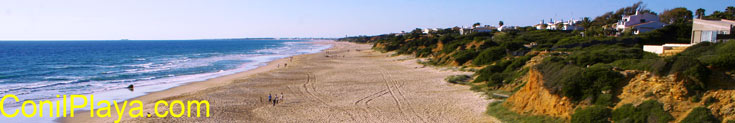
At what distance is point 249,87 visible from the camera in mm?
27797

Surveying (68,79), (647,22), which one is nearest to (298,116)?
(68,79)

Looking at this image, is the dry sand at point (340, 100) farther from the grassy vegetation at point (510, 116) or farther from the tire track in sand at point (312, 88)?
the grassy vegetation at point (510, 116)

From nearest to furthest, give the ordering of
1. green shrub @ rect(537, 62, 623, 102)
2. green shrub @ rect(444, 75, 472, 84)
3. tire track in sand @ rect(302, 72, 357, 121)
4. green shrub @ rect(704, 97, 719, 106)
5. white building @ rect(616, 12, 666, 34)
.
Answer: green shrub @ rect(704, 97, 719, 106) < green shrub @ rect(537, 62, 623, 102) < tire track in sand @ rect(302, 72, 357, 121) < green shrub @ rect(444, 75, 472, 84) < white building @ rect(616, 12, 666, 34)

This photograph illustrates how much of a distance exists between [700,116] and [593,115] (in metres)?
2.45

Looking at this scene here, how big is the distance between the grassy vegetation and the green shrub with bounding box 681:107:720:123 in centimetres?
338

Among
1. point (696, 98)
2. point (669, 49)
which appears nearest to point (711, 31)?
point (669, 49)

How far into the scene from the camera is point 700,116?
11219 mm

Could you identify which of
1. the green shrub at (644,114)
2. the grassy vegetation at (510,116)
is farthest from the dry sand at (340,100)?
the green shrub at (644,114)

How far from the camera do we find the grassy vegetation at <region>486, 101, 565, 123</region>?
14.5 m

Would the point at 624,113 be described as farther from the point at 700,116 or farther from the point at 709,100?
the point at 709,100

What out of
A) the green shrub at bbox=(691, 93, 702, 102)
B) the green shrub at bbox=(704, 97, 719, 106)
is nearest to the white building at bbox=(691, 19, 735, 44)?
the green shrub at bbox=(691, 93, 702, 102)

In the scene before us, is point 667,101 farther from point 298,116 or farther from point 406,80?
point 406,80

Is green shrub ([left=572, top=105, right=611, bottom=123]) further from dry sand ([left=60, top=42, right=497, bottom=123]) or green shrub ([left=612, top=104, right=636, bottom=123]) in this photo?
dry sand ([left=60, top=42, right=497, bottom=123])

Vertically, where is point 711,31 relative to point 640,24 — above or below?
below
